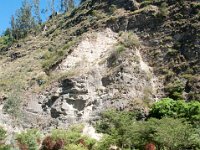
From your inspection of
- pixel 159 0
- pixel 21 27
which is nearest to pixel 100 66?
pixel 159 0

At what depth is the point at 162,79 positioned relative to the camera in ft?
225

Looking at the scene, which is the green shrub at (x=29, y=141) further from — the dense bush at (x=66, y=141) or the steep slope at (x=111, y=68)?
the steep slope at (x=111, y=68)

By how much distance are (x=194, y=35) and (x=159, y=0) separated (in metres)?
12.7

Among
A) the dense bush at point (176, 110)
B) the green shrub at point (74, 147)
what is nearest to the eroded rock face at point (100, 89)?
the dense bush at point (176, 110)

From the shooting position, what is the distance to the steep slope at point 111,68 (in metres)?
66.3

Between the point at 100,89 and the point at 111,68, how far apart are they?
444cm

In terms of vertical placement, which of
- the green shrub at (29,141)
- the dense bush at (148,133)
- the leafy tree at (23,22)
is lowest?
the dense bush at (148,133)

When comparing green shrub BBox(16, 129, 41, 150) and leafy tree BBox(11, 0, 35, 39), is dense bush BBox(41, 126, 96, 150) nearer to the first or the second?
green shrub BBox(16, 129, 41, 150)

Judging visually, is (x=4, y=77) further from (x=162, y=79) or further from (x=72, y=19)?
(x=162, y=79)

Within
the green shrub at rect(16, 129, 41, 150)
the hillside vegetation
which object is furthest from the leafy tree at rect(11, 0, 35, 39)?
the green shrub at rect(16, 129, 41, 150)

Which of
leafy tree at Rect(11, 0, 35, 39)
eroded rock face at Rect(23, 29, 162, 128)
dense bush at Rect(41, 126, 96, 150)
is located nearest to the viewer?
dense bush at Rect(41, 126, 96, 150)

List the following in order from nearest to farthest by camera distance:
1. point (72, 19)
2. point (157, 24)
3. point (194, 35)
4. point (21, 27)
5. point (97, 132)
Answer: point (97, 132) → point (194, 35) → point (157, 24) → point (72, 19) → point (21, 27)

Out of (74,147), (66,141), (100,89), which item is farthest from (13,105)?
(74,147)

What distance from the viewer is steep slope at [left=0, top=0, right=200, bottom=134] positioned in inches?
2611
